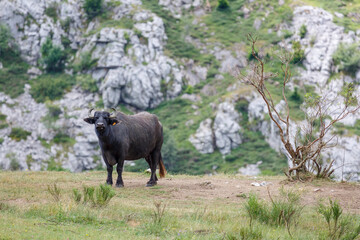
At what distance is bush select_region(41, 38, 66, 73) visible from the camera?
71.7 m

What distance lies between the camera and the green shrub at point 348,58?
6057 cm

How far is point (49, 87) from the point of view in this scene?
67125mm

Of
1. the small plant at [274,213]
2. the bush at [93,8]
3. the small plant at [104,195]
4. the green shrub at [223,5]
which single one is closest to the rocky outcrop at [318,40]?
the green shrub at [223,5]

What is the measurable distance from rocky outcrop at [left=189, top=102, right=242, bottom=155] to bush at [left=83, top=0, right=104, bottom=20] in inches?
1222

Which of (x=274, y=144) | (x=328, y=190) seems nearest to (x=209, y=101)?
(x=274, y=144)

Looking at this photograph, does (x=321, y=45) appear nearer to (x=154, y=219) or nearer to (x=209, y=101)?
(x=209, y=101)

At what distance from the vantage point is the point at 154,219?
375 inches

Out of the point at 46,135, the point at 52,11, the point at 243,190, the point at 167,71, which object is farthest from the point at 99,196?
the point at 52,11

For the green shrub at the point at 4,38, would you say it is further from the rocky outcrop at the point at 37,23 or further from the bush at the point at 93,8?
the bush at the point at 93,8

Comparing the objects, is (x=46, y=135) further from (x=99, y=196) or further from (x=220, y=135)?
(x=99, y=196)

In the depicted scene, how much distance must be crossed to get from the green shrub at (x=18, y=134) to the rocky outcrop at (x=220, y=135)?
75.9 feet

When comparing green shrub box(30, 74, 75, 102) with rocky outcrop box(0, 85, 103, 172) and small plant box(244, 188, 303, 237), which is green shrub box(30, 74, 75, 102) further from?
small plant box(244, 188, 303, 237)

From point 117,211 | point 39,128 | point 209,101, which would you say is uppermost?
point 117,211

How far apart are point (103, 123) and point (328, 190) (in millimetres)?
8095
